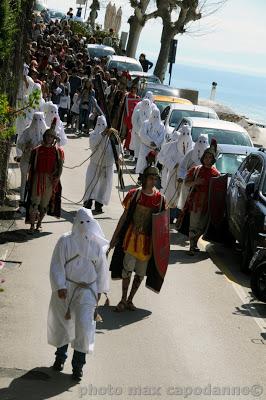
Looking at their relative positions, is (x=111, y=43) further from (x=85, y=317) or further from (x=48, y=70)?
(x=85, y=317)

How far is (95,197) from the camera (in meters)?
20.1

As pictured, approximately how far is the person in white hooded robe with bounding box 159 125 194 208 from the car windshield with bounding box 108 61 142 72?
22.6m

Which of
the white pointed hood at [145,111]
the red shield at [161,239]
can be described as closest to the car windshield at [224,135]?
the white pointed hood at [145,111]

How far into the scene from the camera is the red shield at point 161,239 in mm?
13219

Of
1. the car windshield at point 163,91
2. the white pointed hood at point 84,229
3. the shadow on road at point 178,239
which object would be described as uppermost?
the white pointed hood at point 84,229

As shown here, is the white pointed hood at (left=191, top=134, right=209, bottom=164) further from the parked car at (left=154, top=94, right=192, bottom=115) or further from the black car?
the parked car at (left=154, top=94, right=192, bottom=115)

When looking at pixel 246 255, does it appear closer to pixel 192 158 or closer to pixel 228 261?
pixel 228 261

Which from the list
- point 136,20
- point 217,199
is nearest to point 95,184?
point 217,199

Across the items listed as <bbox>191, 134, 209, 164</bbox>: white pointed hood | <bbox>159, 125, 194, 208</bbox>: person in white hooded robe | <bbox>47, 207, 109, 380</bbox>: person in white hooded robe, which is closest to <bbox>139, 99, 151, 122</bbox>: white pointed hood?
<bbox>159, 125, 194, 208</bbox>: person in white hooded robe

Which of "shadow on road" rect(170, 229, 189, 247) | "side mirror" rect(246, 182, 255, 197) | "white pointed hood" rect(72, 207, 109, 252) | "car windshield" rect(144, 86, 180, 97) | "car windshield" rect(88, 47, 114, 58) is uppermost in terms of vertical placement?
"white pointed hood" rect(72, 207, 109, 252)

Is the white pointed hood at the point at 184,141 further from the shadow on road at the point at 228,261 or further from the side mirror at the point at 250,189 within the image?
the side mirror at the point at 250,189

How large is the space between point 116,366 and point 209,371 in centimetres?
94

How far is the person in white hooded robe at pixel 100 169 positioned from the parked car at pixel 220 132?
335 centimetres

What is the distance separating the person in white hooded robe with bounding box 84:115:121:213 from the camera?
2011cm
